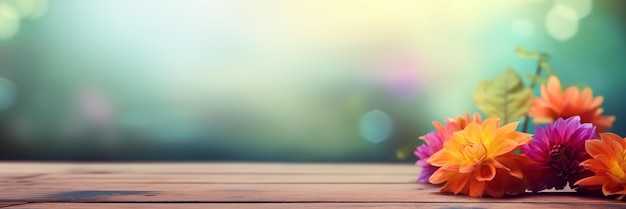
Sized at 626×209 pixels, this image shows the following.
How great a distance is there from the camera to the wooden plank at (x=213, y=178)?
98cm

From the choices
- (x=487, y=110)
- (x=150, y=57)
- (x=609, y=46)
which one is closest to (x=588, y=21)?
(x=609, y=46)

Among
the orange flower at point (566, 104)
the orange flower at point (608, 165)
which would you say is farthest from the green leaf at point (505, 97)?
the orange flower at point (608, 165)

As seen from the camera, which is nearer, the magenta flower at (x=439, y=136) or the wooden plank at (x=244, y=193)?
the wooden plank at (x=244, y=193)

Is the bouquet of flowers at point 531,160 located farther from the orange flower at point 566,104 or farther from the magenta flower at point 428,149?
the orange flower at point 566,104

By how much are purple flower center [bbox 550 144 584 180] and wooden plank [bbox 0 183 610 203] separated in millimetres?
27

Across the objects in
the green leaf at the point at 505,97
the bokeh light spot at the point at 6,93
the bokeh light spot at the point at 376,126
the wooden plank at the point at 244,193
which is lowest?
the wooden plank at the point at 244,193

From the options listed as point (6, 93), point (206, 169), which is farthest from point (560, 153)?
point (6, 93)

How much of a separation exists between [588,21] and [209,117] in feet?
3.37

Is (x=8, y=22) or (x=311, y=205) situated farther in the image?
(x=8, y=22)

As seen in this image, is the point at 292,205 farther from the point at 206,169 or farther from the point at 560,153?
the point at 206,169

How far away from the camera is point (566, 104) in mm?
1021

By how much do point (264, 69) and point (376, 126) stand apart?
0.34 m

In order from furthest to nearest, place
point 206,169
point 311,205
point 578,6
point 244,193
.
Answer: point 578,6, point 206,169, point 244,193, point 311,205

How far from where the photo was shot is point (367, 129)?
1779 mm
